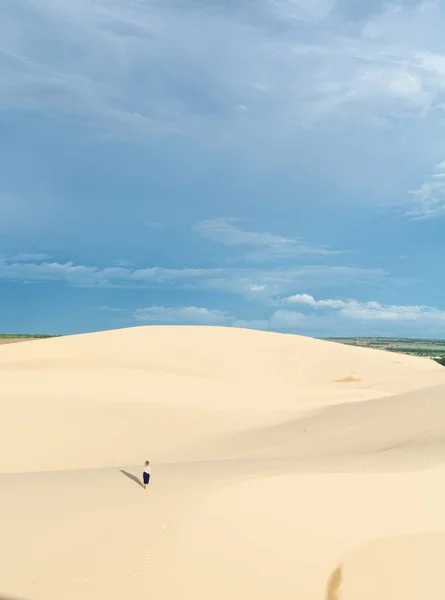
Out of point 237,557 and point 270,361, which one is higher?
point 270,361

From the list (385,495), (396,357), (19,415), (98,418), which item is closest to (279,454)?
(385,495)

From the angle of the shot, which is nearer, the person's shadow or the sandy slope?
the sandy slope

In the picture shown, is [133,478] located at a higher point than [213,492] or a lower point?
lower

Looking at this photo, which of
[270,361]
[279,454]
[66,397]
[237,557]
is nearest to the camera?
[237,557]

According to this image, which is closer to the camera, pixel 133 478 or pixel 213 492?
pixel 213 492

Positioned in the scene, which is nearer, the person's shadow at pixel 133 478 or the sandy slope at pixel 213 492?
the sandy slope at pixel 213 492

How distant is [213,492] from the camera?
13.2 meters

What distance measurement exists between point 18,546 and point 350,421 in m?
14.8

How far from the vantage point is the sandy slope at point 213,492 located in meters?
9.80

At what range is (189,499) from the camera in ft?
42.4

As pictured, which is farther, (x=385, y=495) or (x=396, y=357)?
(x=396, y=357)

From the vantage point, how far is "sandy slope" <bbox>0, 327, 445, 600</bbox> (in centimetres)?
980

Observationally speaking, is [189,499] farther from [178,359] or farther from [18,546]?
[178,359]

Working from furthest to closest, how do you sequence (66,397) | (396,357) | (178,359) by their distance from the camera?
(396,357) < (178,359) < (66,397)
